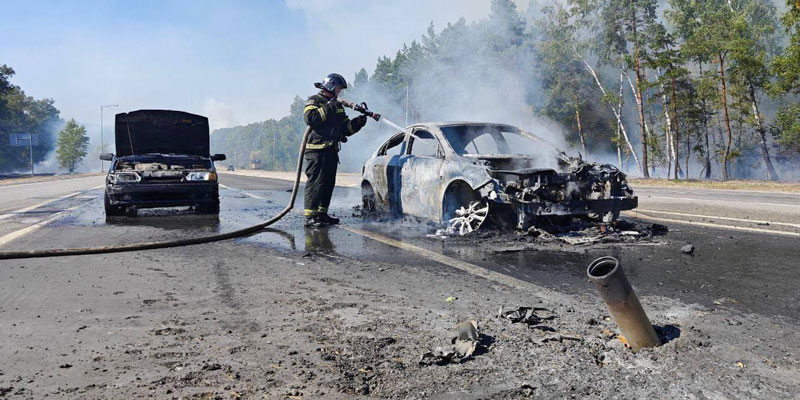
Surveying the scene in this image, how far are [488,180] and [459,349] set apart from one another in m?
3.65

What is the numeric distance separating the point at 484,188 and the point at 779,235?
378 cm

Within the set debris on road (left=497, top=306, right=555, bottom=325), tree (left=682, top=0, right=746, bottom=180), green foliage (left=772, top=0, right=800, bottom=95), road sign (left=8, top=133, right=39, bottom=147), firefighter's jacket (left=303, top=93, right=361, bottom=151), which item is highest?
tree (left=682, top=0, right=746, bottom=180)

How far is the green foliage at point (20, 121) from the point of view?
59869 millimetres

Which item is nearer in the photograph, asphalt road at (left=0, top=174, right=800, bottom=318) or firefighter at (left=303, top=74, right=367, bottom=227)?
asphalt road at (left=0, top=174, right=800, bottom=318)

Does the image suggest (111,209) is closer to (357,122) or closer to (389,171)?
(357,122)

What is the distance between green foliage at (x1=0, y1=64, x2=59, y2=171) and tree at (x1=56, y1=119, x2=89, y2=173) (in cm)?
313

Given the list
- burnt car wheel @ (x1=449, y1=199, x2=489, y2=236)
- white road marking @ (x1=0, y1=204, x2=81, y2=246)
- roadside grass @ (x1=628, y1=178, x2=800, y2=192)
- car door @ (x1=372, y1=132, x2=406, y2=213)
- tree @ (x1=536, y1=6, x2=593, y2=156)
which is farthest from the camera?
tree @ (x1=536, y1=6, x2=593, y2=156)

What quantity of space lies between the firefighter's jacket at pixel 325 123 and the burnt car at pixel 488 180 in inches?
32.9

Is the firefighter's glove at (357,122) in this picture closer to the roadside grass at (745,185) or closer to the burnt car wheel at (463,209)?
the burnt car wheel at (463,209)

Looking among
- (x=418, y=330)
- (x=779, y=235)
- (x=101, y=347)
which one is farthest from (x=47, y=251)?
(x=779, y=235)

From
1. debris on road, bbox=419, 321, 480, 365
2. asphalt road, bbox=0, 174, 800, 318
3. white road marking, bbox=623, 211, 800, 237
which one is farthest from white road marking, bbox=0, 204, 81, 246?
white road marking, bbox=623, 211, 800, 237

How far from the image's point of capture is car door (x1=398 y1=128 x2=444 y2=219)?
704cm

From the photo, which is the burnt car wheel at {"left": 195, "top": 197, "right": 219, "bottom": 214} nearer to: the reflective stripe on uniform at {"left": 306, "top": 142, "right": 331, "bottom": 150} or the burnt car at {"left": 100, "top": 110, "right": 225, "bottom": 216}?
the burnt car at {"left": 100, "top": 110, "right": 225, "bottom": 216}

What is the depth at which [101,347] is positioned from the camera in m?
2.79
